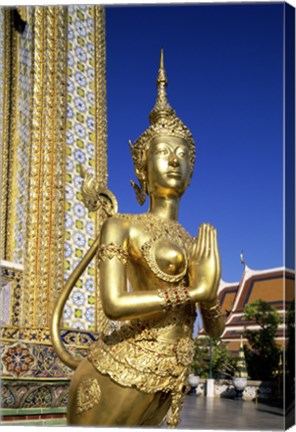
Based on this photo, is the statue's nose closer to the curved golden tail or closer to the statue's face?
the statue's face

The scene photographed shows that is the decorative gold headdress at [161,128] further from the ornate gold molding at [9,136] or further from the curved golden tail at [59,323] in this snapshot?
the ornate gold molding at [9,136]

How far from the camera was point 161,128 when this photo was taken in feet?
7.16

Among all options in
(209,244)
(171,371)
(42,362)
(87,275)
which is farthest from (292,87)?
(42,362)

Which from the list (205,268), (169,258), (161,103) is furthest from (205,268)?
(161,103)

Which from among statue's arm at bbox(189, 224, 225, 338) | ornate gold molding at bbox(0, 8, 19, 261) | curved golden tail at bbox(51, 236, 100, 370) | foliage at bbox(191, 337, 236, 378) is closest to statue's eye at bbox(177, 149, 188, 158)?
statue's arm at bbox(189, 224, 225, 338)

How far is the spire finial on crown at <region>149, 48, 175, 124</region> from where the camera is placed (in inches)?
87.3

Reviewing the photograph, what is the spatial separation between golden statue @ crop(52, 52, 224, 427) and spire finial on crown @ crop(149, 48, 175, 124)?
0.09 feet

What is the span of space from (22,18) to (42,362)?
241 cm

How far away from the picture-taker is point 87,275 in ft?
13.2

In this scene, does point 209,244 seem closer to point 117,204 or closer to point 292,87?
point 117,204

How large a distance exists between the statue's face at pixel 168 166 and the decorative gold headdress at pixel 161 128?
0.03 metres

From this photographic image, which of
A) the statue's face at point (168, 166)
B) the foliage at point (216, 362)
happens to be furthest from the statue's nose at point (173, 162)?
the foliage at point (216, 362)

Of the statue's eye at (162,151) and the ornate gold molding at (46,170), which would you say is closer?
the statue's eye at (162,151)

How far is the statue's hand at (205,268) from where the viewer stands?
193 centimetres
